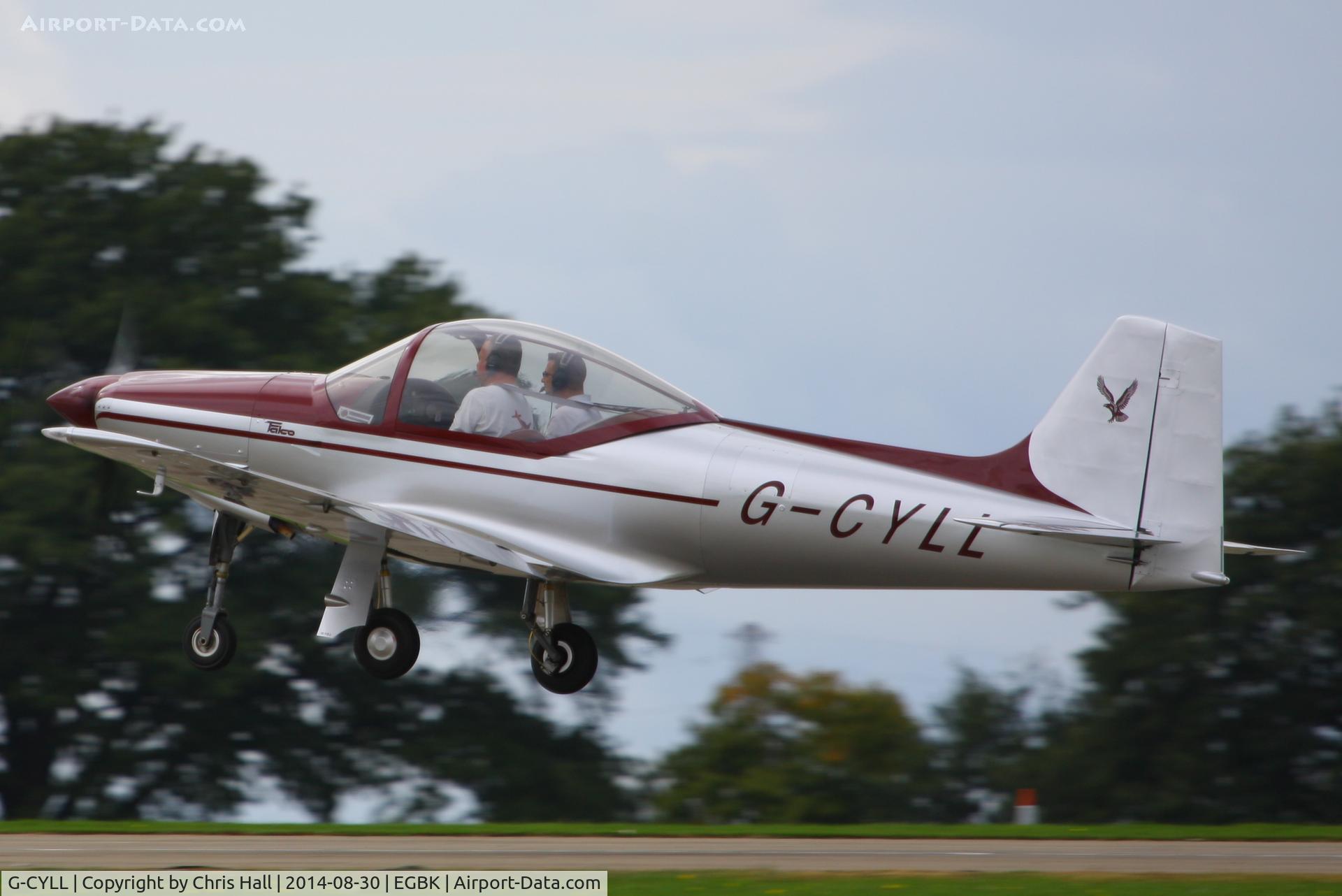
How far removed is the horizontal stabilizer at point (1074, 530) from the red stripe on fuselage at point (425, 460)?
1943 mm

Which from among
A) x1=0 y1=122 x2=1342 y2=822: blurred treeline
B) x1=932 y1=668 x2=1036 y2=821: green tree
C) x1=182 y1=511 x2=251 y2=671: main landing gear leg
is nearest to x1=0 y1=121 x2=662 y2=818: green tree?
x1=0 y1=122 x2=1342 y2=822: blurred treeline

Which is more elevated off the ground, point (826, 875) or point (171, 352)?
point (171, 352)

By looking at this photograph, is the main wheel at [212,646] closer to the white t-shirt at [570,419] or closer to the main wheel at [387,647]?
the main wheel at [387,647]

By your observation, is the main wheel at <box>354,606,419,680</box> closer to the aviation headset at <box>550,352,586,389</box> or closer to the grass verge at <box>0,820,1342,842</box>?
the aviation headset at <box>550,352,586,389</box>

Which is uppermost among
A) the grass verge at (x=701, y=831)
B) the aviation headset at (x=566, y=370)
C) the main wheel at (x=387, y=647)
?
the aviation headset at (x=566, y=370)

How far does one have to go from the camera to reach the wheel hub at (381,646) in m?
11.1

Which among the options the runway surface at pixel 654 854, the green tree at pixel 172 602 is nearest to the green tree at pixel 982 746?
the green tree at pixel 172 602

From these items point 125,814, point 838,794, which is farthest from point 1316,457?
point 125,814

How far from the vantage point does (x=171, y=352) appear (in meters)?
26.3

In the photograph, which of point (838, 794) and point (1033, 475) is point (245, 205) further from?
point (1033, 475)

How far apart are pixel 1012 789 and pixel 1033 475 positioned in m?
19.0

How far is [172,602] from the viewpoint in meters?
25.8

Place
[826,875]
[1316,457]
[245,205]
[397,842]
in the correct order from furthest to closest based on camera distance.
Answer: [245,205] → [1316,457] → [397,842] → [826,875]

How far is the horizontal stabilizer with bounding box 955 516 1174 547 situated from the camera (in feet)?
32.7
